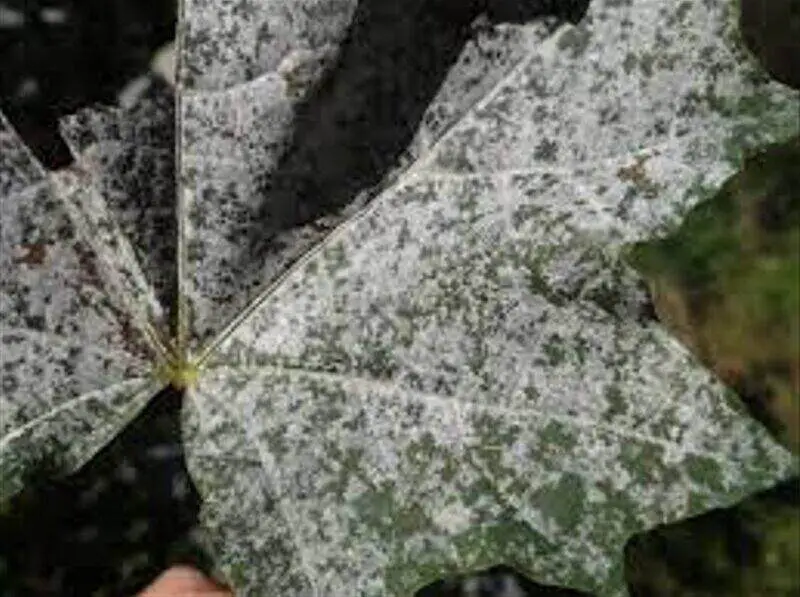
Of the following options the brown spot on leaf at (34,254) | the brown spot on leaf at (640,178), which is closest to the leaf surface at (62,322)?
the brown spot on leaf at (34,254)

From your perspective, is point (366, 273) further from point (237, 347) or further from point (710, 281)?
point (710, 281)

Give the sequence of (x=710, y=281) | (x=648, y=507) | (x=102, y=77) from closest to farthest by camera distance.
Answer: (x=648, y=507), (x=102, y=77), (x=710, y=281)

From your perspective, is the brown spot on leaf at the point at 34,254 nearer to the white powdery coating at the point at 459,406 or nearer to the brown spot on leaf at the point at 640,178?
the white powdery coating at the point at 459,406

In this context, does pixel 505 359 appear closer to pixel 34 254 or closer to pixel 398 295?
pixel 398 295

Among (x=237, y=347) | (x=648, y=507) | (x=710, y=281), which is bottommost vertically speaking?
(x=710, y=281)

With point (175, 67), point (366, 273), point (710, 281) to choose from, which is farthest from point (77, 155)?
point (710, 281)

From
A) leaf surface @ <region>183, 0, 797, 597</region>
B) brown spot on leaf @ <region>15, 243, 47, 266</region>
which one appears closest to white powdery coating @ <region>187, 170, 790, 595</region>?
leaf surface @ <region>183, 0, 797, 597</region>

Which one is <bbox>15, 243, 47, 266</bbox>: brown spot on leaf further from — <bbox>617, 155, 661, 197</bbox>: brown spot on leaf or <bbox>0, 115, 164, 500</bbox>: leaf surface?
<bbox>617, 155, 661, 197</bbox>: brown spot on leaf

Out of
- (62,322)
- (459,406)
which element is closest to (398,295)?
(459,406)
